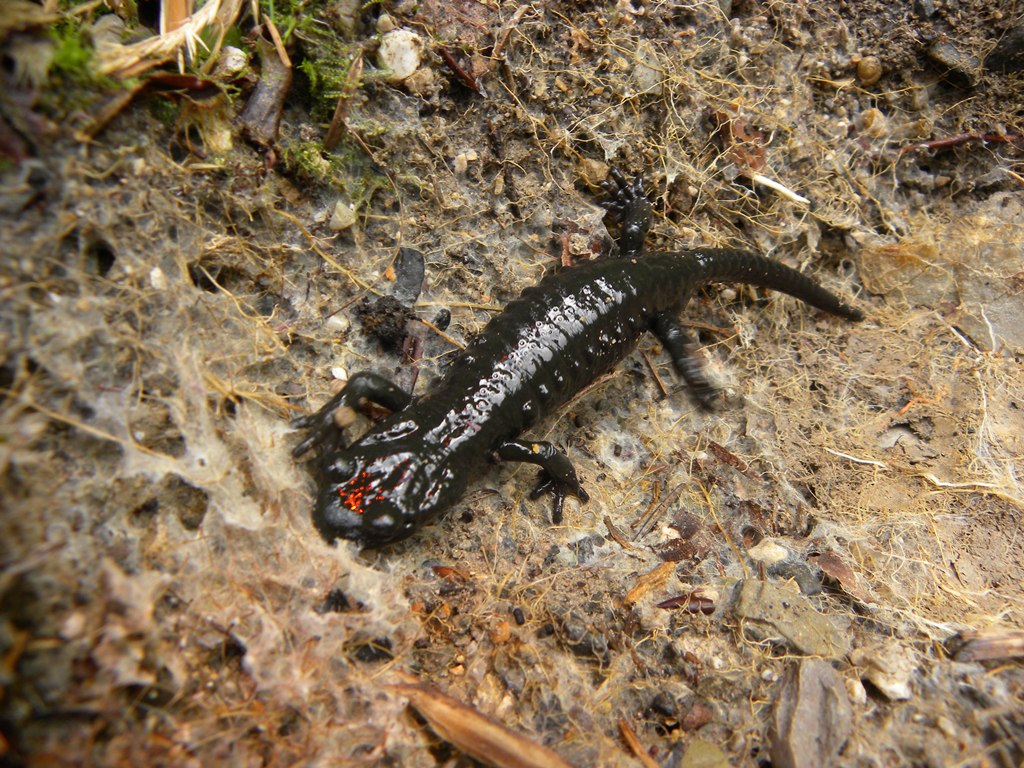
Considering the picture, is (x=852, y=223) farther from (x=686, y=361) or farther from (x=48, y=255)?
(x=48, y=255)

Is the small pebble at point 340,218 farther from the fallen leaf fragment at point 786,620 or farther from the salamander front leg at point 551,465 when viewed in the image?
the fallen leaf fragment at point 786,620

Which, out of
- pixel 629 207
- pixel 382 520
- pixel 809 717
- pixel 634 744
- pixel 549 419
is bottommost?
pixel 634 744

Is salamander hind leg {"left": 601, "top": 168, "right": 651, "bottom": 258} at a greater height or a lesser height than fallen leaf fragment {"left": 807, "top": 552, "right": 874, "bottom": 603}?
greater

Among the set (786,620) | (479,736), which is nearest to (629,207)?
(786,620)

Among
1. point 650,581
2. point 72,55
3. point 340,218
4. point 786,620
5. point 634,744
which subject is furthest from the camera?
point 340,218

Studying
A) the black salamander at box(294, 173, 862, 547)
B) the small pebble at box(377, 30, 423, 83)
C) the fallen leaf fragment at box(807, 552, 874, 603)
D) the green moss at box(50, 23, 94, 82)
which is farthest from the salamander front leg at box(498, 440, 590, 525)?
the green moss at box(50, 23, 94, 82)

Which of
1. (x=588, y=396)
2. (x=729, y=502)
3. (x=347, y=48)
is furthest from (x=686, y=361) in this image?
(x=347, y=48)

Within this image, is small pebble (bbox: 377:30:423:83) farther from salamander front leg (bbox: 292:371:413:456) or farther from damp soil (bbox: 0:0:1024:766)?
salamander front leg (bbox: 292:371:413:456)

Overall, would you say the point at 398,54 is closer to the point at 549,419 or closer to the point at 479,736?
the point at 549,419
